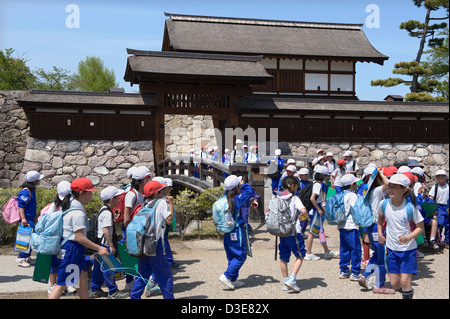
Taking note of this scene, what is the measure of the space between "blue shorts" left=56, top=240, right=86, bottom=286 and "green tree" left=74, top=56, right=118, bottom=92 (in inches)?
1588

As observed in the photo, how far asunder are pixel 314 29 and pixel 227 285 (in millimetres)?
23800

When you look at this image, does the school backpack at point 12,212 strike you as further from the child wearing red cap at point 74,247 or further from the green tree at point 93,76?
the green tree at point 93,76

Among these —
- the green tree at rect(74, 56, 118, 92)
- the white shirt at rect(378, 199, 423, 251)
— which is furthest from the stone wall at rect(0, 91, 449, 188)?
the green tree at rect(74, 56, 118, 92)

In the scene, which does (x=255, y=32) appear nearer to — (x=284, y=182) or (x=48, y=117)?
(x=48, y=117)

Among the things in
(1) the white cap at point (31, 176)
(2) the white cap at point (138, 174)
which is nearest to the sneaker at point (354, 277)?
(2) the white cap at point (138, 174)

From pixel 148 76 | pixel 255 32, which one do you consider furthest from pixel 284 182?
pixel 255 32

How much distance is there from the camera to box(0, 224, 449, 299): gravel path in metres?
6.11

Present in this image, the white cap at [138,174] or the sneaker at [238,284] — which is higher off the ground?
the white cap at [138,174]

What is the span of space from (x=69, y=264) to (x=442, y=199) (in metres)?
7.19

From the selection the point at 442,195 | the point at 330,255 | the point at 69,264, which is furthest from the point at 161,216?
the point at 442,195

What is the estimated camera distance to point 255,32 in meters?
26.0

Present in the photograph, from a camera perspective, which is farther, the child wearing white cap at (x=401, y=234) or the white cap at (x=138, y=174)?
the white cap at (x=138, y=174)

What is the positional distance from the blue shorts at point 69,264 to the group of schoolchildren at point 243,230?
1 centimetres

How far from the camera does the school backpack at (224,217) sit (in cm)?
619
